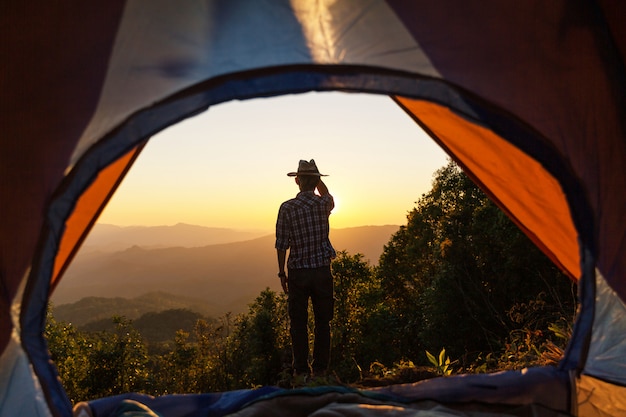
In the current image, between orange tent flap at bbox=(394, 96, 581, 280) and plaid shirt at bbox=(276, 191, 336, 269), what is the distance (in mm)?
1336

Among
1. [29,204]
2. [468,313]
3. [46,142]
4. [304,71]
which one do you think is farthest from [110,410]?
[468,313]

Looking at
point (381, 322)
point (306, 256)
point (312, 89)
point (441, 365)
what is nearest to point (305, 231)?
point (306, 256)

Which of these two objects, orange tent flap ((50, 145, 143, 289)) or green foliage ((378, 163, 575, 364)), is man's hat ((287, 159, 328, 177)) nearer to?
orange tent flap ((50, 145, 143, 289))

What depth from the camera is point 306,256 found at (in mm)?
4238

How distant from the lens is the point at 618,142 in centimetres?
233

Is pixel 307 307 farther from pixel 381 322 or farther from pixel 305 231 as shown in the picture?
pixel 381 322

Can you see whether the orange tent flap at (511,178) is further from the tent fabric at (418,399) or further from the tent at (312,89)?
the tent fabric at (418,399)

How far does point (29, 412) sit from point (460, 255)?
1095cm

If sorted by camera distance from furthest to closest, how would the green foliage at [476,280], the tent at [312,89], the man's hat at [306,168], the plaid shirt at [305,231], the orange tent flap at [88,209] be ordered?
the green foliage at [476,280] < the man's hat at [306,168] < the plaid shirt at [305,231] < the orange tent flap at [88,209] < the tent at [312,89]

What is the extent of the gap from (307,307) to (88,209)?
222cm

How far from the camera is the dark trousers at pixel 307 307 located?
4262 millimetres

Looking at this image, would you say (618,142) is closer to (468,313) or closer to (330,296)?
(330,296)

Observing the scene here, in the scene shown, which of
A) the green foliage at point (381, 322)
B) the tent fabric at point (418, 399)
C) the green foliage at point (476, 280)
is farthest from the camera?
the green foliage at point (381, 322)

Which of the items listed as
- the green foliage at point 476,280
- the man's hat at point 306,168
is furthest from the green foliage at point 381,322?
the man's hat at point 306,168
